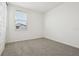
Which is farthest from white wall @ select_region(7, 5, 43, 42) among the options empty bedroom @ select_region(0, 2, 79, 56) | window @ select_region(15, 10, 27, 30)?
window @ select_region(15, 10, 27, 30)

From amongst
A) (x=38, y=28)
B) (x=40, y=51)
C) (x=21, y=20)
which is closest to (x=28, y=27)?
(x=21, y=20)

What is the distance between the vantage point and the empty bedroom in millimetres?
2558

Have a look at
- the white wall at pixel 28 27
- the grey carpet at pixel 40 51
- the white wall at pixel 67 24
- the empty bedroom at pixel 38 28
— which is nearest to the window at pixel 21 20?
the empty bedroom at pixel 38 28

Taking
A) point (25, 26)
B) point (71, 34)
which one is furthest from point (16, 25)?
point (71, 34)

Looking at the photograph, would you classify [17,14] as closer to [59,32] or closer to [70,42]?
[59,32]

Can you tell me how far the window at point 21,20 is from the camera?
4.27m

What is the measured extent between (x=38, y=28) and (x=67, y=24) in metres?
2.65

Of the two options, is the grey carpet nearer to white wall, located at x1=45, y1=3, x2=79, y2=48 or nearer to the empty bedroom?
the empty bedroom

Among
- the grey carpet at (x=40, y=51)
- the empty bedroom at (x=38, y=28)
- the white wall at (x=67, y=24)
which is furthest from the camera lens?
the white wall at (x=67, y=24)

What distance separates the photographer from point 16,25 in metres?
4.22

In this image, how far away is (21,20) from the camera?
14.7ft

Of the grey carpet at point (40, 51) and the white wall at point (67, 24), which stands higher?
the white wall at point (67, 24)

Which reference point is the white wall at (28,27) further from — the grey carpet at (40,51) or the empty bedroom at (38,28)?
the grey carpet at (40,51)

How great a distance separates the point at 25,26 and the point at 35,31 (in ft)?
3.26
